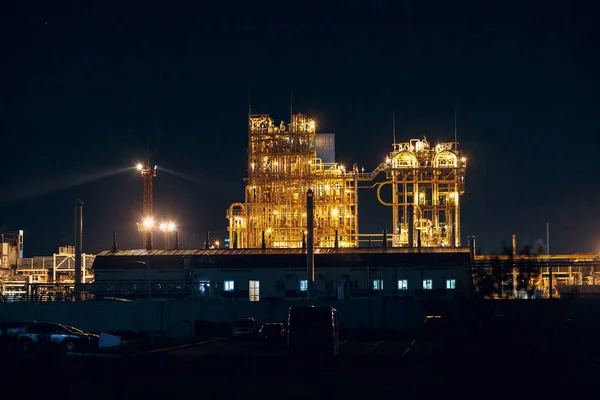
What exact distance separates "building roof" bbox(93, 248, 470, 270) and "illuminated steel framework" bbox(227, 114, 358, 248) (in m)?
7.03

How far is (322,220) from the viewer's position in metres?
82.8

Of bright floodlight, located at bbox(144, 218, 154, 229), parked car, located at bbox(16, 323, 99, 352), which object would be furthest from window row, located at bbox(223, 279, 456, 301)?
parked car, located at bbox(16, 323, 99, 352)

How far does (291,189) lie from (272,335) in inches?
1352

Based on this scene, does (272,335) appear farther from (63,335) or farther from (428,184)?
(428,184)

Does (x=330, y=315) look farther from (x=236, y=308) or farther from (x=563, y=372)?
(x=236, y=308)

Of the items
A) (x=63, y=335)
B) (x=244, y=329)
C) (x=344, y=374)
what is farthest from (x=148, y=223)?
(x=344, y=374)

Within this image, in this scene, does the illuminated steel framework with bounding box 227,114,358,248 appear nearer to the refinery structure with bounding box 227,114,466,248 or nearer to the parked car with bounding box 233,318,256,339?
the refinery structure with bounding box 227,114,466,248

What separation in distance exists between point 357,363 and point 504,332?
24.9 ft

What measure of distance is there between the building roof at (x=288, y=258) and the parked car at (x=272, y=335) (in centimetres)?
2095

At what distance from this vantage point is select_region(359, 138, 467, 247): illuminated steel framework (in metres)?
82.9

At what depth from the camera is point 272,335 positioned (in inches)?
1901

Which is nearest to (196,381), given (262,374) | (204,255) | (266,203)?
(262,374)

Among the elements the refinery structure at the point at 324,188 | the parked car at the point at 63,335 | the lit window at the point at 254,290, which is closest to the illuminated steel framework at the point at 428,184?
the refinery structure at the point at 324,188

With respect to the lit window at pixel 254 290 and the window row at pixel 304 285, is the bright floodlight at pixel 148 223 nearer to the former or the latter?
the window row at pixel 304 285
